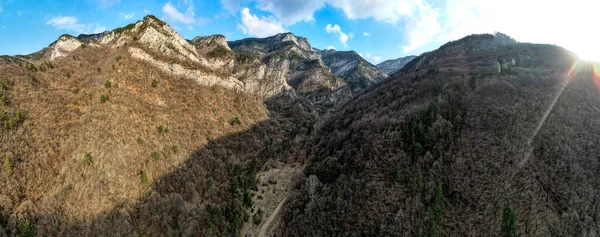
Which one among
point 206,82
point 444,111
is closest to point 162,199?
point 206,82

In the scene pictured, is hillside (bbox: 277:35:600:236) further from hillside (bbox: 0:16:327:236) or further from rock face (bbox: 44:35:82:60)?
rock face (bbox: 44:35:82:60)

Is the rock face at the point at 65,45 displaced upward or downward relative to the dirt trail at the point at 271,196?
upward

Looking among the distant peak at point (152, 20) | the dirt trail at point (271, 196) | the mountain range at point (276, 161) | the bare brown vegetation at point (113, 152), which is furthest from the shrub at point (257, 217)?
the distant peak at point (152, 20)

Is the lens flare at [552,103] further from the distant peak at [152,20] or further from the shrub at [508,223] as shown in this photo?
the distant peak at [152,20]

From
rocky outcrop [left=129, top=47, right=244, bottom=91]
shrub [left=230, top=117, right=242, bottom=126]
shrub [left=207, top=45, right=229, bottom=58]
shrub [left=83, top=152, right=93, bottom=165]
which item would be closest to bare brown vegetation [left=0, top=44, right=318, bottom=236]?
shrub [left=83, top=152, right=93, bottom=165]

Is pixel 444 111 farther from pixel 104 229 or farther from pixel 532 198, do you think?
pixel 104 229

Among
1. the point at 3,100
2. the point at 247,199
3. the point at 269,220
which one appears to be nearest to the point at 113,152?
the point at 3,100

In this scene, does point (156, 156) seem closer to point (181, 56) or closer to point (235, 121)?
point (235, 121)
